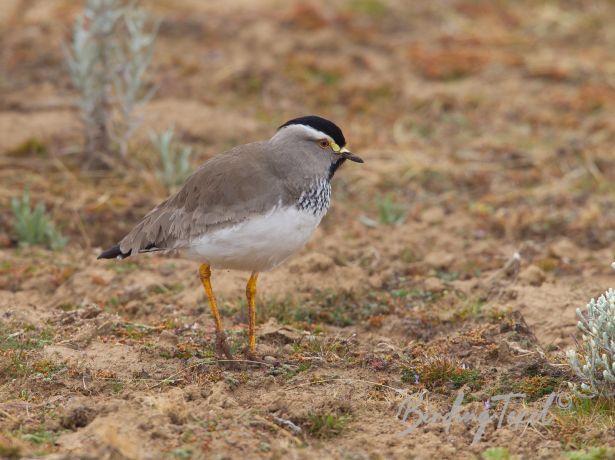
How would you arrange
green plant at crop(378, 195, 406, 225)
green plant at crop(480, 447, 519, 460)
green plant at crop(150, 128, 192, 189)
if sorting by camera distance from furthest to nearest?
green plant at crop(150, 128, 192, 189)
green plant at crop(378, 195, 406, 225)
green plant at crop(480, 447, 519, 460)

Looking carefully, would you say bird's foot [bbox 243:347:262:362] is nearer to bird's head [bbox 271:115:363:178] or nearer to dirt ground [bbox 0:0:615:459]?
dirt ground [bbox 0:0:615:459]

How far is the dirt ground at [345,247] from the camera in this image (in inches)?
198

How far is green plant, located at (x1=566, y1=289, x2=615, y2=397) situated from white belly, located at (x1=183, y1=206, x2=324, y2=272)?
160cm

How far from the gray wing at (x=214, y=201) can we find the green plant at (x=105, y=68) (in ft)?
9.42

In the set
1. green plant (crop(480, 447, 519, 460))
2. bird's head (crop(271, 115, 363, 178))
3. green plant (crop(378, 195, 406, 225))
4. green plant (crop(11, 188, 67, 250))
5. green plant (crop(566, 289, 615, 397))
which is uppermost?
bird's head (crop(271, 115, 363, 178))

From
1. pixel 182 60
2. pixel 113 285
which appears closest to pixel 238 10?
pixel 182 60

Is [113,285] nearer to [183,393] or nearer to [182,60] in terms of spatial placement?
[183,393]

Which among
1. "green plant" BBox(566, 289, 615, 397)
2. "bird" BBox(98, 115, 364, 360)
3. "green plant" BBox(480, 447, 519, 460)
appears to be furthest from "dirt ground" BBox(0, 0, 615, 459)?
"bird" BBox(98, 115, 364, 360)

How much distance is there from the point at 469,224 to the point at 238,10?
670 centimetres

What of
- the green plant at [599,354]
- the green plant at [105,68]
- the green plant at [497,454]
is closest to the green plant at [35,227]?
the green plant at [105,68]

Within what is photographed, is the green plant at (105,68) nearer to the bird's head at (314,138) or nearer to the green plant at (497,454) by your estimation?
the bird's head at (314,138)

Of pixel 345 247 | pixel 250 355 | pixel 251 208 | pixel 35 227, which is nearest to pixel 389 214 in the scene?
pixel 345 247

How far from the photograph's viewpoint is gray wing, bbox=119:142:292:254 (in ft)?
18.3

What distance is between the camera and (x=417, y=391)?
5547 millimetres
